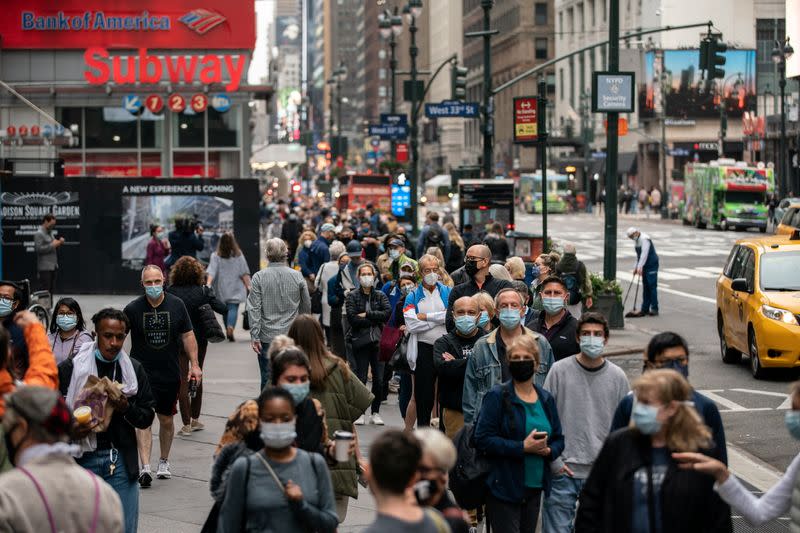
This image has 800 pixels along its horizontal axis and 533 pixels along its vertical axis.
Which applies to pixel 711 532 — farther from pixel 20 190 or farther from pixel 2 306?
pixel 20 190

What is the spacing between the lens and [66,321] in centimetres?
1026

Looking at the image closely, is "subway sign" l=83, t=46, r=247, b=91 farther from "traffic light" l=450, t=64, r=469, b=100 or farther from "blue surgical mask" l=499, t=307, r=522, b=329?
"blue surgical mask" l=499, t=307, r=522, b=329

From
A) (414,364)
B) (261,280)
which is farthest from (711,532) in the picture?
(261,280)

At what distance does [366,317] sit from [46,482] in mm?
10177

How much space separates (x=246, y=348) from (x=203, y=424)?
7321 millimetres

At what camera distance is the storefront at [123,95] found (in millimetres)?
44344

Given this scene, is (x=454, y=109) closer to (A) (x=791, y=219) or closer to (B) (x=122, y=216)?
(A) (x=791, y=219)

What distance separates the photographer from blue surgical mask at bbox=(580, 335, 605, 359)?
870cm

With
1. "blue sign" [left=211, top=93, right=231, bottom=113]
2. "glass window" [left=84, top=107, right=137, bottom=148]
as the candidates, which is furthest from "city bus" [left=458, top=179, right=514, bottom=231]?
"glass window" [left=84, top=107, right=137, bottom=148]

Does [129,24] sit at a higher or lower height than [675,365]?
higher

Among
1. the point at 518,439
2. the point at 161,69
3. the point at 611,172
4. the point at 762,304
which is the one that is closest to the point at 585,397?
the point at 518,439

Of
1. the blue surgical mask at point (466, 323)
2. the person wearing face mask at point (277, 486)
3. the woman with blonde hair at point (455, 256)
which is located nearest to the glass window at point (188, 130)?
the woman with blonde hair at point (455, 256)

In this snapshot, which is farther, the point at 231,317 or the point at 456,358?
the point at 231,317

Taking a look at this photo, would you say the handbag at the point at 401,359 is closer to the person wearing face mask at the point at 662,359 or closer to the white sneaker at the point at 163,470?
the white sneaker at the point at 163,470
